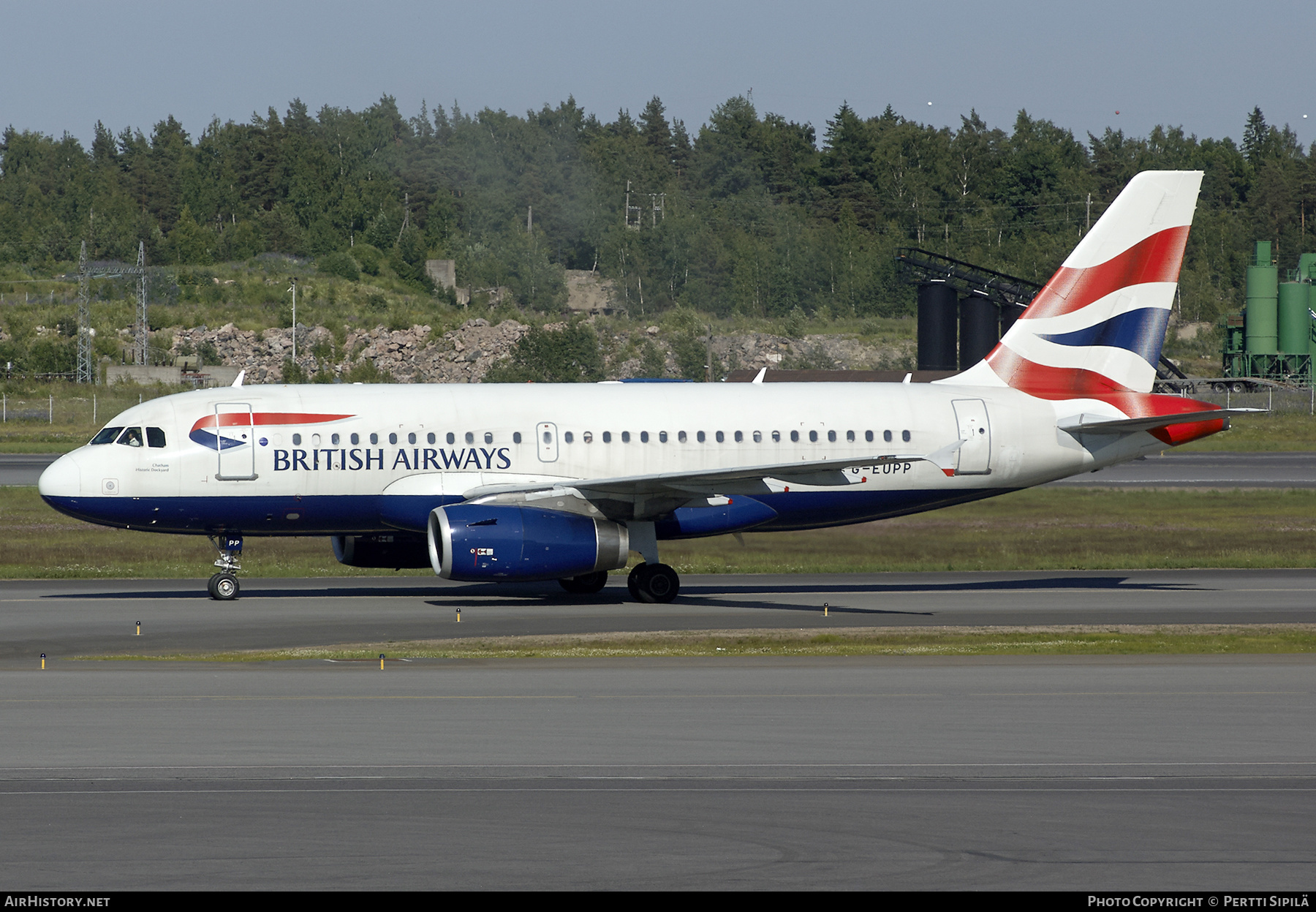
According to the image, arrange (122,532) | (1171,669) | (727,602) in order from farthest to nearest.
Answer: (122,532) < (727,602) < (1171,669)

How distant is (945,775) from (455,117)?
174 meters

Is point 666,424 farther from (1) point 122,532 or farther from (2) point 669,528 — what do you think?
(1) point 122,532

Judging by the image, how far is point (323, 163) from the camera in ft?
533

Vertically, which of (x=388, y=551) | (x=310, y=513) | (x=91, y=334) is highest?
(x=91, y=334)

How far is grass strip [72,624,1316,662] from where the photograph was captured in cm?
2109

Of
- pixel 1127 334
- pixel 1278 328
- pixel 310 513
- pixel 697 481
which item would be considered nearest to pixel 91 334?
pixel 1278 328

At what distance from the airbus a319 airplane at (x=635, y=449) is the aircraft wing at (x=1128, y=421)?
0.06 metres

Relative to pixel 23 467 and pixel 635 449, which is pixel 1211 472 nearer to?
pixel 635 449

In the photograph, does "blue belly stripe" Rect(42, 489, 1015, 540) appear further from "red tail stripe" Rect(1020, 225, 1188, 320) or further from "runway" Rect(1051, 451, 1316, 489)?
"runway" Rect(1051, 451, 1316, 489)

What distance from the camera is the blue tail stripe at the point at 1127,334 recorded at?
3058 centimetres

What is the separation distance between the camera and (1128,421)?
2873cm

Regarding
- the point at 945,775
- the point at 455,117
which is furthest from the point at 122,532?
the point at 455,117

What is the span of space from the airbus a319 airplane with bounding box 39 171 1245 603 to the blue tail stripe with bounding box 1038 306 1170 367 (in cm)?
4

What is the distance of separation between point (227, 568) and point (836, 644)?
1241 centimetres
